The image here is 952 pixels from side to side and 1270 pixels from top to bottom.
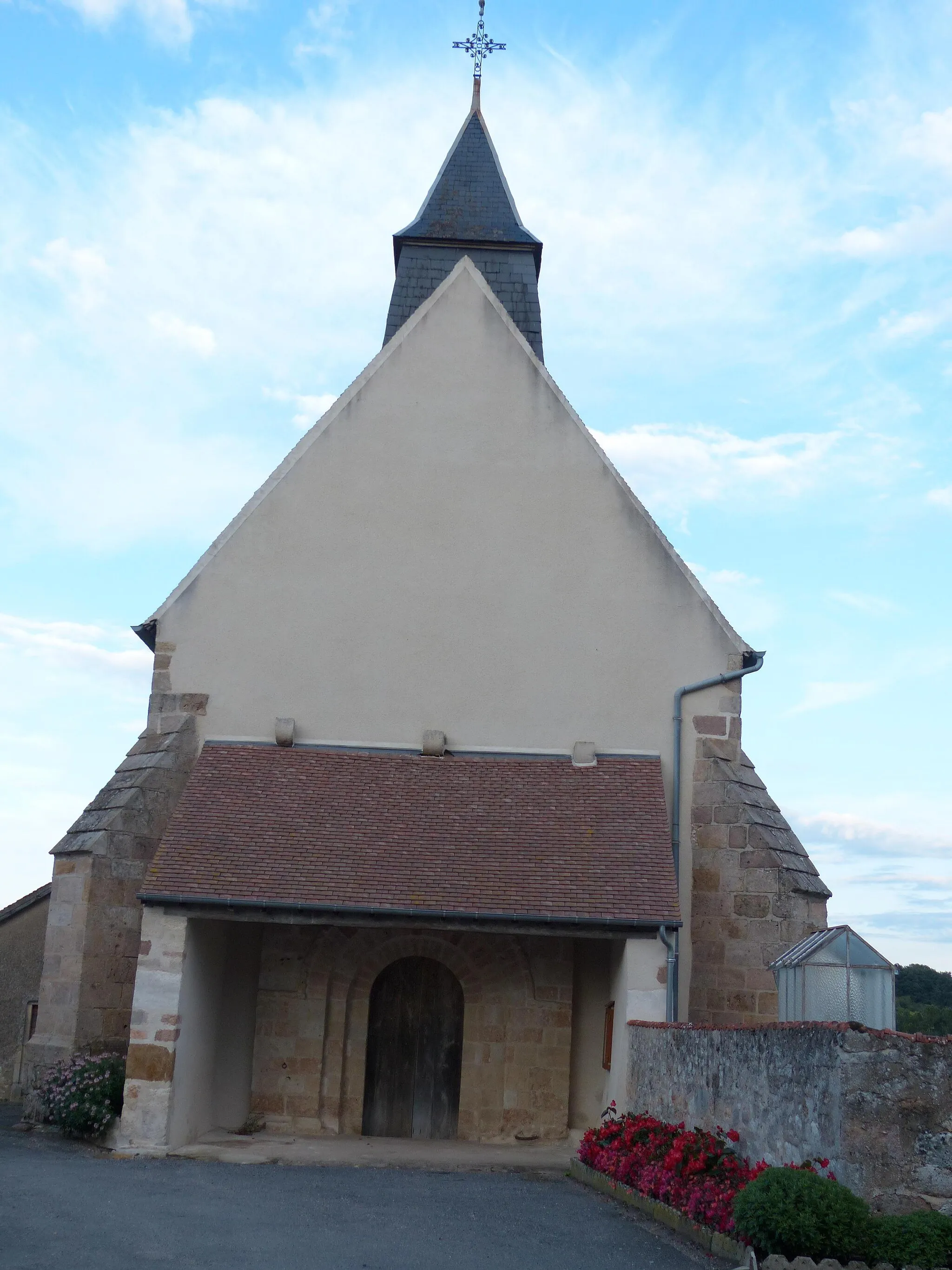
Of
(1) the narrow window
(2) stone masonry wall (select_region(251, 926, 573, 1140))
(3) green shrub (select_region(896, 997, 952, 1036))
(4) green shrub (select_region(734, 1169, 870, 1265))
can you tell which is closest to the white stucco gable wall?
(2) stone masonry wall (select_region(251, 926, 573, 1140))

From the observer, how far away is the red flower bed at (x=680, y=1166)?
7.17 m

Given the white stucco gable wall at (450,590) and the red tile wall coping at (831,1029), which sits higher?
the white stucco gable wall at (450,590)

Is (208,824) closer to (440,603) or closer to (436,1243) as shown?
(440,603)

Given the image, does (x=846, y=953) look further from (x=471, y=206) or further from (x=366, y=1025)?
(x=471, y=206)

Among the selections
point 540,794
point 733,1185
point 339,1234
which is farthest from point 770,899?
point 339,1234

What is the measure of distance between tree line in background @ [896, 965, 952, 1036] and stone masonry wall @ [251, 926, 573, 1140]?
6924mm

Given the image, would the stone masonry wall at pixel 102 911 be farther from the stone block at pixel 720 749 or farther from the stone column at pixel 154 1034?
the stone block at pixel 720 749

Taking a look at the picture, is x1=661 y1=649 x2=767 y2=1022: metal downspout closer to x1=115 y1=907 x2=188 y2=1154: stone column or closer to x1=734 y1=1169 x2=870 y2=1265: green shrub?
x1=115 y1=907 x2=188 y2=1154: stone column

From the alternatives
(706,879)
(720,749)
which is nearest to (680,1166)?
(706,879)

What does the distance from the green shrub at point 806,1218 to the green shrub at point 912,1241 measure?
2.1 inches

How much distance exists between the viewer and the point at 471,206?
17.5 meters

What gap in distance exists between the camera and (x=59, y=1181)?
8.65 m

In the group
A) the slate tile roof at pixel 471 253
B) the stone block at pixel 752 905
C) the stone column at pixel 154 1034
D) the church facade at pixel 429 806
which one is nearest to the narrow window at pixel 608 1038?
the church facade at pixel 429 806

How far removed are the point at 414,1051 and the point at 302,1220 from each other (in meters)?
5.02
